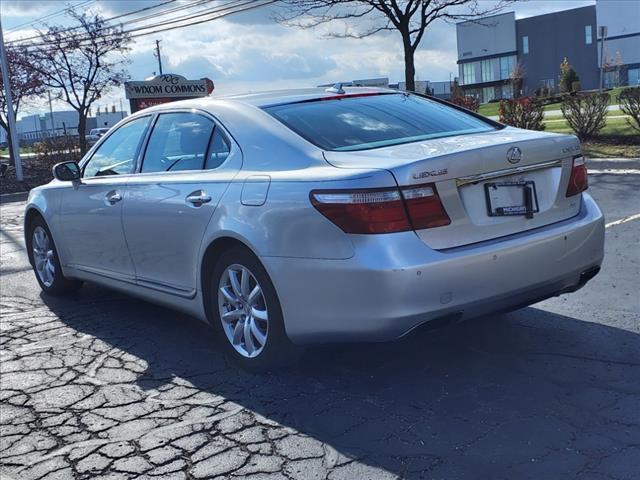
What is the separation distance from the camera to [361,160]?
12.7 feet

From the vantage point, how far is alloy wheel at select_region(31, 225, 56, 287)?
673 cm

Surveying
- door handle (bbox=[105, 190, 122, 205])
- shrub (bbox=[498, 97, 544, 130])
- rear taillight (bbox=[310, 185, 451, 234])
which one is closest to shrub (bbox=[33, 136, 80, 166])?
shrub (bbox=[498, 97, 544, 130])

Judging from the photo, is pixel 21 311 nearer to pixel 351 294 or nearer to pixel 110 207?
pixel 110 207

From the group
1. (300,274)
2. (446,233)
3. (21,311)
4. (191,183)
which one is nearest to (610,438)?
(446,233)

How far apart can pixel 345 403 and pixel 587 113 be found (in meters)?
14.3

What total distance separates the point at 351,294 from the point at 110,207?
2544mm

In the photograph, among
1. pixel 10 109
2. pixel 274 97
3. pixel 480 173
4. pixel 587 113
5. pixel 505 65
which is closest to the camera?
pixel 480 173

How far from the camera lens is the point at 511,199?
13.0ft

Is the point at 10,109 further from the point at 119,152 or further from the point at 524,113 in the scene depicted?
the point at 119,152

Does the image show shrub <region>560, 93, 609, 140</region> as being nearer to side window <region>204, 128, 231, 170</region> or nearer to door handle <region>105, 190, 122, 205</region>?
door handle <region>105, 190, 122, 205</region>

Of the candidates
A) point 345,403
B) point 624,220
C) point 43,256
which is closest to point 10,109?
point 43,256

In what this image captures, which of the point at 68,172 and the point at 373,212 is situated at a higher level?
the point at 68,172

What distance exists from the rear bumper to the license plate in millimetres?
140

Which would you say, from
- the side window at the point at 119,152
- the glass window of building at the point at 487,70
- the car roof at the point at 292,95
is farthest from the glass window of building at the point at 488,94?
the car roof at the point at 292,95
